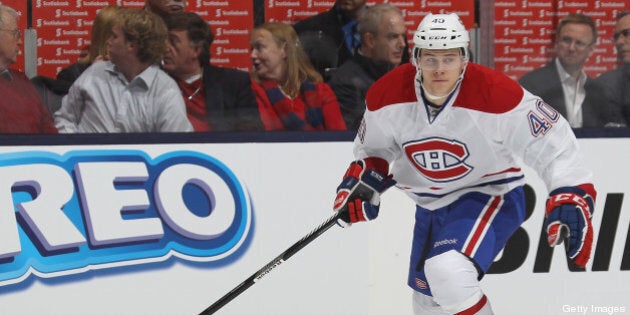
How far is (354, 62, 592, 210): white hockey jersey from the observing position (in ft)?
11.5

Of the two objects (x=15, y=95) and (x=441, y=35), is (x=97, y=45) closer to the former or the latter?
(x=15, y=95)

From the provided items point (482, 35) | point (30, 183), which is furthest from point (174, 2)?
point (482, 35)

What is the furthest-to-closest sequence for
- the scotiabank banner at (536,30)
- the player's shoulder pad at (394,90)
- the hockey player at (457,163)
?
the scotiabank banner at (536,30)
the player's shoulder pad at (394,90)
the hockey player at (457,163)

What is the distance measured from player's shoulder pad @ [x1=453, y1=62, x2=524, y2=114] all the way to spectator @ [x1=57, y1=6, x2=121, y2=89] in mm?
1431

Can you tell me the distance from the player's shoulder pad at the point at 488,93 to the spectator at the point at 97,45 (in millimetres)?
1431

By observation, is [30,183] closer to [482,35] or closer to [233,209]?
[233,209]

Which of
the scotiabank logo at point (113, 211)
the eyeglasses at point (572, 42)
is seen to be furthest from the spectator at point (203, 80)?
the eyeglasses at point (572, 42)

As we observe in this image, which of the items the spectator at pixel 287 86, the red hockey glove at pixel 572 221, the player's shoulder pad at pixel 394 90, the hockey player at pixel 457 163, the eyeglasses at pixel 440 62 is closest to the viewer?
the red hockey glove at pixel 572 221

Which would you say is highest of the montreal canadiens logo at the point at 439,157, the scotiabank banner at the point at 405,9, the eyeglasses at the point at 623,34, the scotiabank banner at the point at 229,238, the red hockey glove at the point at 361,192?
the scotiabank banner at the point at 405,9

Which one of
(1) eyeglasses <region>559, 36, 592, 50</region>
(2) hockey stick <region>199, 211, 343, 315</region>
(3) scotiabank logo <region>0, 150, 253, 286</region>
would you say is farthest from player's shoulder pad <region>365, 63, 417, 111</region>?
(1) eyeglasses <region>559, 36, 592, 50</region>

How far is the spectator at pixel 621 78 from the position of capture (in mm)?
4695

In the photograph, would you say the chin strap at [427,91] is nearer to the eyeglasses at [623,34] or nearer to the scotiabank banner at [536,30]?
the scotiabank banner at [536,30]

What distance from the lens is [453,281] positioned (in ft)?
11.2

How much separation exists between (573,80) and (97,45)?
183cm
